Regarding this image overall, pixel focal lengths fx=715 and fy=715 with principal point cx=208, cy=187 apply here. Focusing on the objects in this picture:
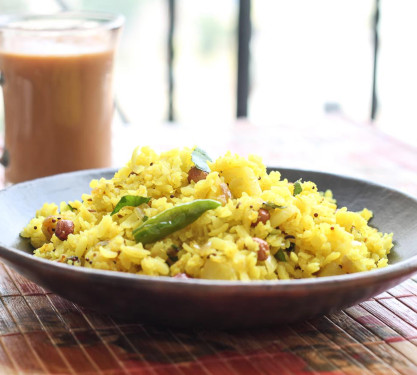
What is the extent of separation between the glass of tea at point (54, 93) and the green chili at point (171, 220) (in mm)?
1110

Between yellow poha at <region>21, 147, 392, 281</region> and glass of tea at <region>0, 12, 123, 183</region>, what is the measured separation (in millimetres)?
778

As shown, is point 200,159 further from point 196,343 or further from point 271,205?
point 196,343

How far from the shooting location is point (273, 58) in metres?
5.65

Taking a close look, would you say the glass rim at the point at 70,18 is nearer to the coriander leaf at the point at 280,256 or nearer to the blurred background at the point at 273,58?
the coriander leaf at the point at 280,256

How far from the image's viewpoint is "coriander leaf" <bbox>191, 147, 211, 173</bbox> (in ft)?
5.30

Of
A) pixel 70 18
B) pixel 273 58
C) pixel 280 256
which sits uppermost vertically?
pixel 70 18

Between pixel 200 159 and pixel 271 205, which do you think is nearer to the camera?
pixel 271 205

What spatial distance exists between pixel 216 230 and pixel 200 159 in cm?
28

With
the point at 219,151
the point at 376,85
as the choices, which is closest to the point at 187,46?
the point at 376,85

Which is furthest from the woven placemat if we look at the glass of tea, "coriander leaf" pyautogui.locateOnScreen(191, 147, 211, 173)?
the glass of tea

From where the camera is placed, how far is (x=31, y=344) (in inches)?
52.7

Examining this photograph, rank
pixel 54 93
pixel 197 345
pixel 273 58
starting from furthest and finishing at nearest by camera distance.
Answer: pixel 273 58, pixel 54 93, pixel 197 345

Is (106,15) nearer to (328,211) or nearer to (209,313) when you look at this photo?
(328,211)

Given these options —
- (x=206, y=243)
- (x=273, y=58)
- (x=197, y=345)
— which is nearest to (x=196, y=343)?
(x=197, y=345)
